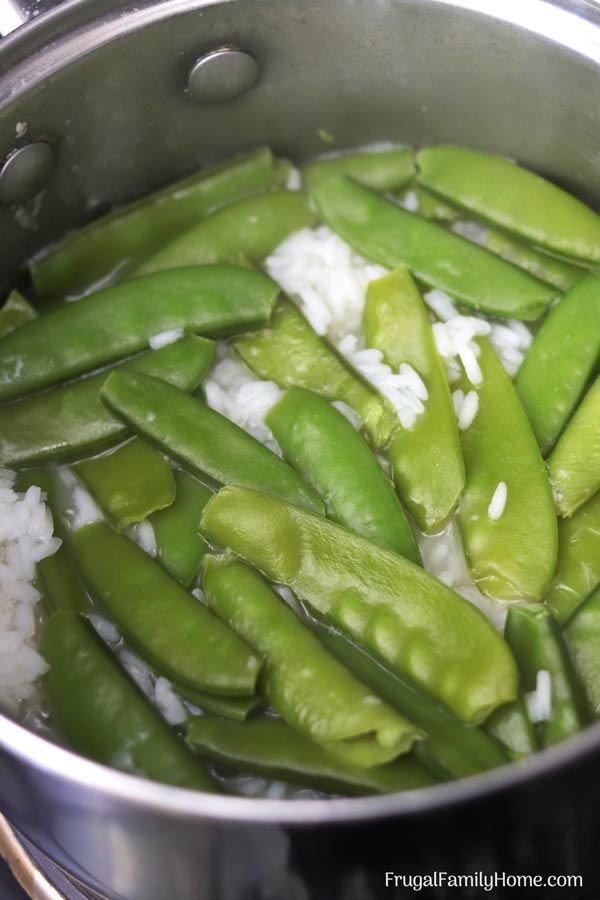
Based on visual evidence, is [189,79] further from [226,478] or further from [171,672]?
[171,672]

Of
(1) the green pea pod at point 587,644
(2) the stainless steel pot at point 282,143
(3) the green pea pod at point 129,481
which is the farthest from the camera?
(3) the green pea pod at point 129,481

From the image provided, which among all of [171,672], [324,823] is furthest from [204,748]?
[324,823]

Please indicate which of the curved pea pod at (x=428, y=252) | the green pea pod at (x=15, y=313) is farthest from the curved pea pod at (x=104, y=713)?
the curved pea pod at (x=428, y=252)

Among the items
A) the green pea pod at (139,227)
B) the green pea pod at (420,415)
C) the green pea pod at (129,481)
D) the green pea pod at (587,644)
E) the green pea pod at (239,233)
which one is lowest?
the green pea pod at (587,644)

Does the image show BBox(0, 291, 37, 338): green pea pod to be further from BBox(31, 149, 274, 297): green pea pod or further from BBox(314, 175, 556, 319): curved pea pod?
BBox(314, 175, 556, 319): curved pea pod

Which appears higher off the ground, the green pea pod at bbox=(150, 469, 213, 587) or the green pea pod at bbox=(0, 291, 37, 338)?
the green pea pod at bbox=(0, 291, 37, 338)

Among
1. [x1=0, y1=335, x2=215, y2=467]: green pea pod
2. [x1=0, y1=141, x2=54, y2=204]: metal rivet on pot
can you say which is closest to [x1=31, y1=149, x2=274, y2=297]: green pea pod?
[x1=0, y1=141, x2=54, y2=204]: metal rivet on pot

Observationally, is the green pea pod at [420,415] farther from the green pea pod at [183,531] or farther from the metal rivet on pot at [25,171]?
the metal rivet on pot at [25,171]
